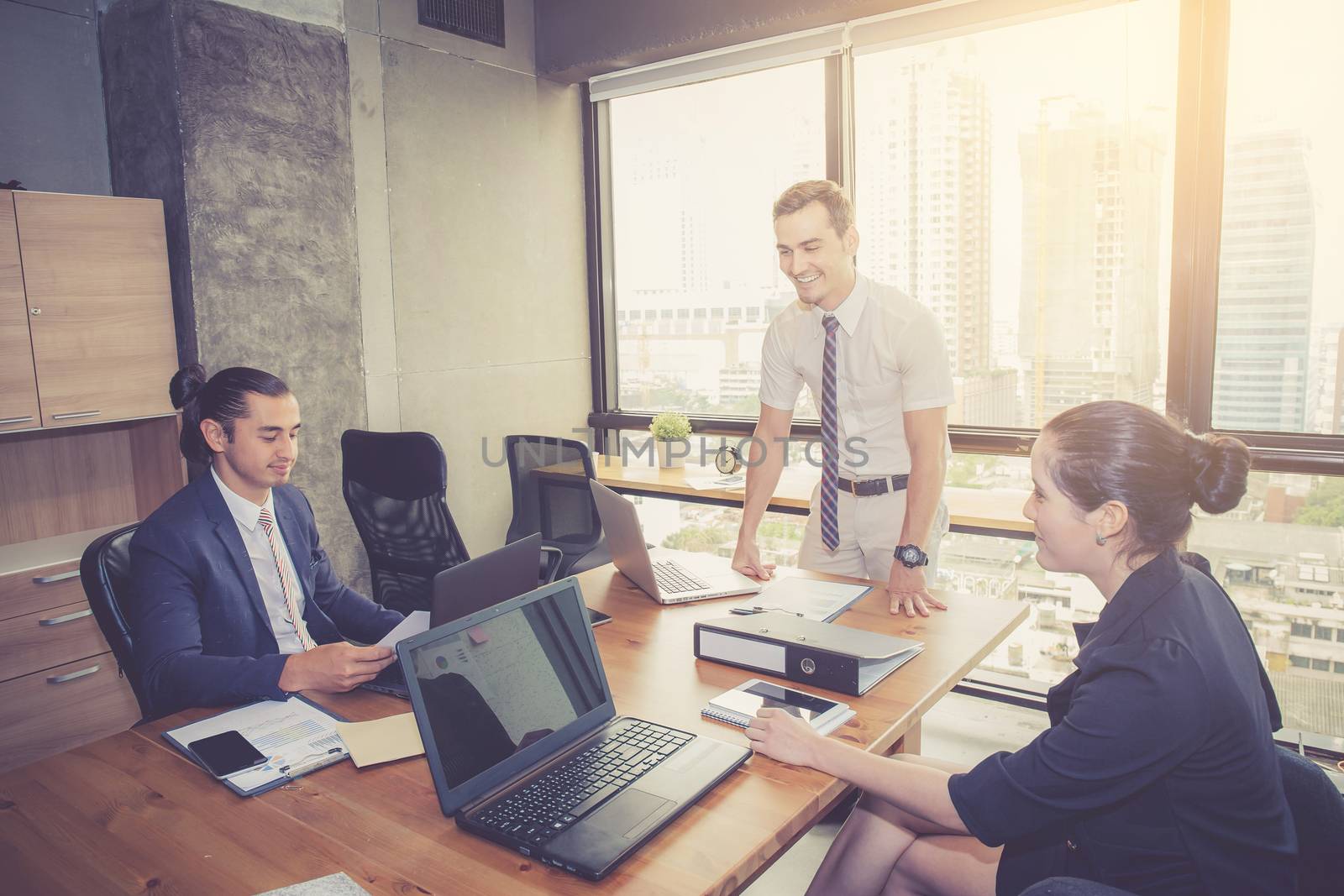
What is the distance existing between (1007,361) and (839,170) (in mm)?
1149

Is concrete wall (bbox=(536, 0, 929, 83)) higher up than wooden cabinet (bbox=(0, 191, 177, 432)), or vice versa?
concrete wall (bbox=(536, 0, 929, 83))

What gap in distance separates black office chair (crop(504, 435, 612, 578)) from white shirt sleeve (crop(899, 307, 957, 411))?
147cm

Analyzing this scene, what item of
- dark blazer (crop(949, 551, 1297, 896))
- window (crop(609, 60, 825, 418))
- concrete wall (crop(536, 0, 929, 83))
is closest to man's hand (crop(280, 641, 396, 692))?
dark blazer (crop(949, 551, 1297, 896))

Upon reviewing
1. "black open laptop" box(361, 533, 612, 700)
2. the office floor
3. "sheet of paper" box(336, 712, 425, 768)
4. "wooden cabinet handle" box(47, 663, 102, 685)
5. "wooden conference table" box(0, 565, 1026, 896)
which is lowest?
the office floor

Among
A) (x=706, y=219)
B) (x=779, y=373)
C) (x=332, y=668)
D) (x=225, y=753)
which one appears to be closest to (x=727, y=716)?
(x=332, y=668)

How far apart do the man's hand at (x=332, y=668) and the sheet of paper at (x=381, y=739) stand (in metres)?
0.08

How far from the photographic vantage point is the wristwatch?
6.93ft

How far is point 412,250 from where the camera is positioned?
13.1 ft

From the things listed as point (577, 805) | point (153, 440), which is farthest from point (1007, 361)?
point (153, 440)

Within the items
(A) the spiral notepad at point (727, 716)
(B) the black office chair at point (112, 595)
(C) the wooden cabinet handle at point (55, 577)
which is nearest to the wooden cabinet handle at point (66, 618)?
(C) the wooden cabinet handle at point (55, 577)

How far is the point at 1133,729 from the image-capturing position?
1.20 m

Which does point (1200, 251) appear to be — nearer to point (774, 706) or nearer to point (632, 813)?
point (774, 706)

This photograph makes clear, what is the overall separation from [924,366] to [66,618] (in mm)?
2863

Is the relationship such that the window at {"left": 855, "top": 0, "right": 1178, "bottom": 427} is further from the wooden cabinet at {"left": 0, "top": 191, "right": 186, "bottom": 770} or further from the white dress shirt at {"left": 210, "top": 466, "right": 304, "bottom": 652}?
the wooden cabinet at {"left": 0, "top": 191, "right": 186, "bottom": 770}
